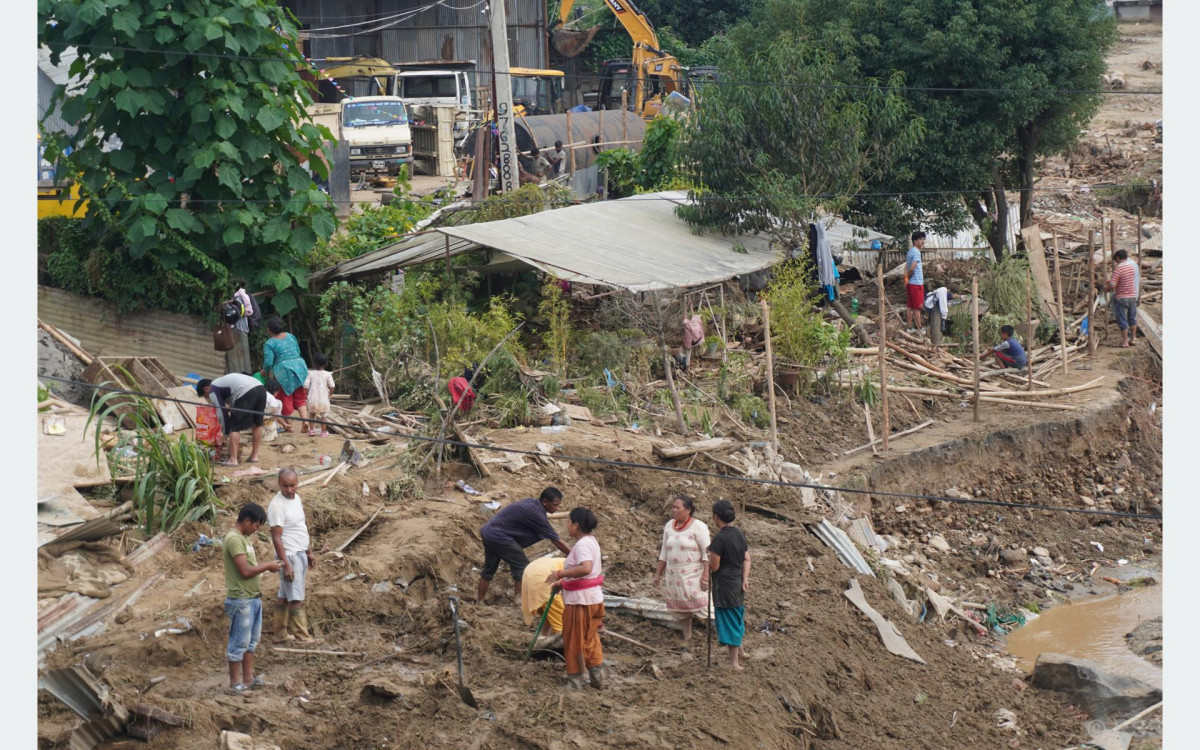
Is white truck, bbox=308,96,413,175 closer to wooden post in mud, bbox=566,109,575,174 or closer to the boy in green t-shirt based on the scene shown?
wooden post in mud, bbox=566,109,575,174

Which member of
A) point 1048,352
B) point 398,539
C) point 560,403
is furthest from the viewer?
point 1048,352

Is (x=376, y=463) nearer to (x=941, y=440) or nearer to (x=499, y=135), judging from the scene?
(x=941, y=440)

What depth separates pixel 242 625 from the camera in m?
7.83

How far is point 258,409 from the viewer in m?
11.2

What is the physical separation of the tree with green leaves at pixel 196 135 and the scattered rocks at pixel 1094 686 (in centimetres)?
953

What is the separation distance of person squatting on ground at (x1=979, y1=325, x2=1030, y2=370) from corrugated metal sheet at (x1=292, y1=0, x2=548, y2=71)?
22.5 metres

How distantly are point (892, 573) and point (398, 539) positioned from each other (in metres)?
4.96

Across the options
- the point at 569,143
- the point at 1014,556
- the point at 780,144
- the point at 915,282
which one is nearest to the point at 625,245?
the point at 780,144

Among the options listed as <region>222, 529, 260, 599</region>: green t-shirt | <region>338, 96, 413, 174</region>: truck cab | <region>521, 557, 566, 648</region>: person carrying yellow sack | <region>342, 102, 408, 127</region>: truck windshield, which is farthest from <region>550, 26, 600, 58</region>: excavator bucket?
<region>222, 529, 260, 599</region>: green t-shirt

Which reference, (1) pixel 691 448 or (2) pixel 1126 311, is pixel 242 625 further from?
(2) pixel 1126 311

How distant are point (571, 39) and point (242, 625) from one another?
34.2m

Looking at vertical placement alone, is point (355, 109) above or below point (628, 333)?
above

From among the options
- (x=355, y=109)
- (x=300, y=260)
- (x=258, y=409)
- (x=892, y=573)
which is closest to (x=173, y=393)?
(x=258, y=409)

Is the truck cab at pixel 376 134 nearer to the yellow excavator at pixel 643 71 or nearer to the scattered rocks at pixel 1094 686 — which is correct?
the yellow excavator at pixel 643 71
